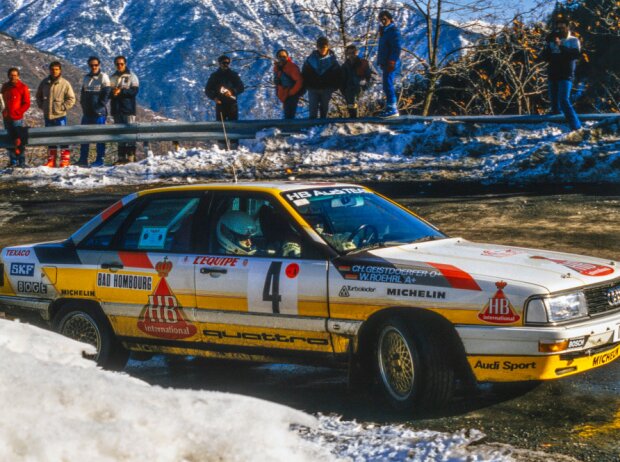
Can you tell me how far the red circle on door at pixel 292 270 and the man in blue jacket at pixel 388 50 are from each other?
11089 millimetres

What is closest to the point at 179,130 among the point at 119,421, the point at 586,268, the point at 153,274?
the point at 153,274

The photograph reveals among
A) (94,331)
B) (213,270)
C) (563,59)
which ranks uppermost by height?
(563,59)

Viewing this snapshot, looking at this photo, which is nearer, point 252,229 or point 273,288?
point 273,288

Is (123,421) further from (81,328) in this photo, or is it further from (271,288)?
(81,328)

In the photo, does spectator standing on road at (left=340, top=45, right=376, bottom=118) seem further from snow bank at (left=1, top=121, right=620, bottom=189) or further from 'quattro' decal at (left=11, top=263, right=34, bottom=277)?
'quattro' decal at (left=11, top=263, right=34, bottom=277)

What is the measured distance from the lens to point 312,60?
17.4 meters

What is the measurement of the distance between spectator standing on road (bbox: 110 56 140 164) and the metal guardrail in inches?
12.0

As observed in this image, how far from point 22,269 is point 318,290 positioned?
265 cm

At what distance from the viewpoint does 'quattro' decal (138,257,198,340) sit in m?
6.91

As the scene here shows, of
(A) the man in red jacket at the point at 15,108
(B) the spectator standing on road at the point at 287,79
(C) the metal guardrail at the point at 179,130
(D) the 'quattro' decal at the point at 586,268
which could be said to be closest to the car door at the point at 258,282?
(D) the 'quattro' decal at the point at 586,268

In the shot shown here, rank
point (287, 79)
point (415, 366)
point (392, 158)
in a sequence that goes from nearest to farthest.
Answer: point (415, 366)
point (392, 158)
point (287, 79)

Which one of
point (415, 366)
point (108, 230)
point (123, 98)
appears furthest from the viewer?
point (123, 98)

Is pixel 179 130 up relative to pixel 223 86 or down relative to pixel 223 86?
down

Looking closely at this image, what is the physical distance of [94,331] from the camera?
732cm
